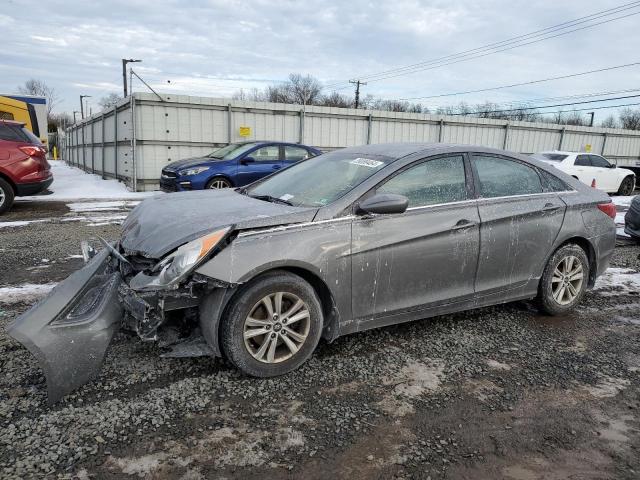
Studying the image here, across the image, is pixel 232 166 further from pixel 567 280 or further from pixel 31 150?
pixel 567 280

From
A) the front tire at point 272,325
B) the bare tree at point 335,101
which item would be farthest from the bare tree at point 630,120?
the front tire at point 272,325

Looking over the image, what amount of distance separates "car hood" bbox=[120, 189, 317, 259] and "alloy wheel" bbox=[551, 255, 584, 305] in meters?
2.63

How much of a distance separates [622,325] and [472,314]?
1.34 m

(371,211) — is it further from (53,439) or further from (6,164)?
(6,164)

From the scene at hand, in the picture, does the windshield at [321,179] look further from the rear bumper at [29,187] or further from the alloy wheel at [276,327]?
the rear bumper at [29,187]

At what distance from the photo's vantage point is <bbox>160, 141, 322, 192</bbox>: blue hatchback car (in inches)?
442

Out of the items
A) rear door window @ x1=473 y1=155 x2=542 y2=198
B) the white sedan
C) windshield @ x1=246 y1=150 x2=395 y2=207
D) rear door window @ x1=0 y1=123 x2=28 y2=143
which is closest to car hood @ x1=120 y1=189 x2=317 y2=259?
windshield @ x1=246 y1=150 x2=395 y2=207

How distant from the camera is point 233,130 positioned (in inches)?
643

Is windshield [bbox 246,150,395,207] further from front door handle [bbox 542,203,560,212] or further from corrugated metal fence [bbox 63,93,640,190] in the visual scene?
corrugated metal fence [bbox 63,93,640,190]

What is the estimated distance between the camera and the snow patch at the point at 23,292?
447cm

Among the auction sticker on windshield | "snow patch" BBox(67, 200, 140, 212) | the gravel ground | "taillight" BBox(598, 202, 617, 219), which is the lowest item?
the gravel ground

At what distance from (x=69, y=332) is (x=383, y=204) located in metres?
2.11

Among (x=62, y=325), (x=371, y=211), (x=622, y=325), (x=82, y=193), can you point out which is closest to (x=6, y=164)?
(x=82, y=193)

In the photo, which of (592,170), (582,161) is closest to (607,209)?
(582,161)
